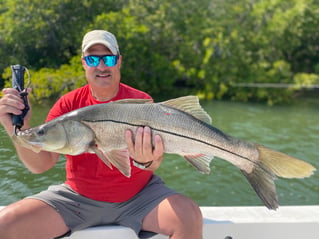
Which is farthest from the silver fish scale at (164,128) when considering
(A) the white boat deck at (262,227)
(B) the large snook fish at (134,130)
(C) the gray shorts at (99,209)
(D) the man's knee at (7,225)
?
(D) the man's knee at (7,225)

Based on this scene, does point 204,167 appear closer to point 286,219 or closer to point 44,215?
point 286,219

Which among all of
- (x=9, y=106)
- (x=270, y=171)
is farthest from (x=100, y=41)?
(x=270, y=171)

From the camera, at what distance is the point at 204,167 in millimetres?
2342

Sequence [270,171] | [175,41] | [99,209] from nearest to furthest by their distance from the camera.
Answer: [270,171] < [99,209] < [175,41]

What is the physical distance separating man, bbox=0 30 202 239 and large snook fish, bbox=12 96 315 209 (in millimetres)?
91

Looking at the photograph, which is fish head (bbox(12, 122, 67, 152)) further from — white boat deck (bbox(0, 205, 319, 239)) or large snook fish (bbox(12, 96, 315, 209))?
white boat deck (bbox(0, 205, 319, 239))

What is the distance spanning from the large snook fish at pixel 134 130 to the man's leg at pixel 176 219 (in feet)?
1.35

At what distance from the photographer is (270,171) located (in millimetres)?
2141

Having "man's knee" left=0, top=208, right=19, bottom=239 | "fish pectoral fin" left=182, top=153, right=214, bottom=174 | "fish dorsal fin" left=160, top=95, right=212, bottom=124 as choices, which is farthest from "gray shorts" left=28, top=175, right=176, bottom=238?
"fish dorsal fin" left=160, top=95, right=212, bottom=124

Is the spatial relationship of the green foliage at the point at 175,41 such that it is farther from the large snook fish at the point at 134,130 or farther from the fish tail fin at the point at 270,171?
the fish tail fin at the point at 270,171

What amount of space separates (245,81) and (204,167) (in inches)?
792

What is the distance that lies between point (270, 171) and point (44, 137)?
1.44 m

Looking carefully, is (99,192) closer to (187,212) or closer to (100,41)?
(187,212)

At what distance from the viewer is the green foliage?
1967 cm
